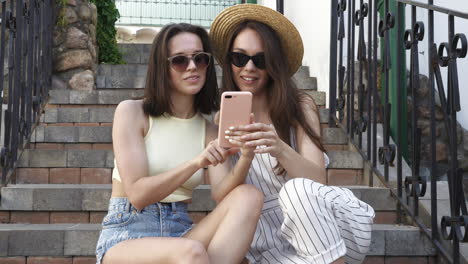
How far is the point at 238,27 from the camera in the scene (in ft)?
8.41

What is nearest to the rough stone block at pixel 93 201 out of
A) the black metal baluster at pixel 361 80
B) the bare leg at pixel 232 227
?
the bare leg at pixel 232 227

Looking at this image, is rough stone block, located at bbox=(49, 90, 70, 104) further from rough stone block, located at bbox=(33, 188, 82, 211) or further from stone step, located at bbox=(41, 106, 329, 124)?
rough stone block, located at bbox=(33, 188, 82, 211)

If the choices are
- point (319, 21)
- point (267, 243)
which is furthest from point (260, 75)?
point (319, 21)

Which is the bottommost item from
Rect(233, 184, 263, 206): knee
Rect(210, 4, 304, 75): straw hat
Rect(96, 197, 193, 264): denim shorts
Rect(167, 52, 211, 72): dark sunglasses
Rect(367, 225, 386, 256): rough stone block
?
Rect(367, 225, 386, 256): rough stone block

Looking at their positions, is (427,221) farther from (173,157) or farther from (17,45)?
(17,45)

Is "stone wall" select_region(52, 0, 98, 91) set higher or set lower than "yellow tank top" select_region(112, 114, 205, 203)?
higher

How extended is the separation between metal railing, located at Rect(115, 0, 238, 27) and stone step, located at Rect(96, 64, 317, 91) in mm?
3208

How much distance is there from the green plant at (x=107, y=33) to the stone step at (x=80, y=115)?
5.68 ft

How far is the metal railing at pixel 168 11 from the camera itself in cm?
901

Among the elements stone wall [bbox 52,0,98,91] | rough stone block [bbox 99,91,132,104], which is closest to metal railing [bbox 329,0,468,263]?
rough stone block [bbox 99,91,132,104]

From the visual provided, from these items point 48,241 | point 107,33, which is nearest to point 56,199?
point 48,241

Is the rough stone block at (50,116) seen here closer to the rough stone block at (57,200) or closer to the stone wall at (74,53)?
the stone wall at (74,53)

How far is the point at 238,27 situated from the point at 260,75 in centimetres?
23

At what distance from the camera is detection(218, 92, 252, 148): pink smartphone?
211cm
